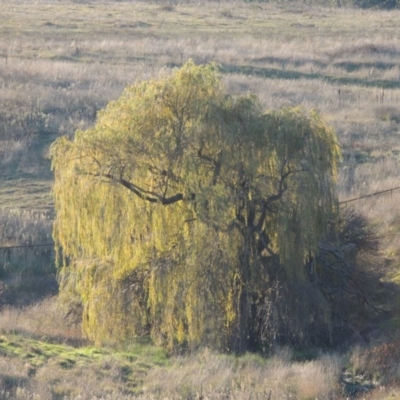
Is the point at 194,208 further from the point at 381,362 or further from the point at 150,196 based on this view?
the point at 381,362

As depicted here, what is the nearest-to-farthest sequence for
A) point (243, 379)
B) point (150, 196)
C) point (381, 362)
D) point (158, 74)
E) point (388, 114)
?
point (243, 379)
point (381, 362)
point (150, 196)
point (388, 114)
point (158, 74)

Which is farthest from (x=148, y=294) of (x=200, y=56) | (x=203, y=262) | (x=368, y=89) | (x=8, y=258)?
(x=200, y=56)

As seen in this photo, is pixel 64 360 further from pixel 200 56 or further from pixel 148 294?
pixel 200 56

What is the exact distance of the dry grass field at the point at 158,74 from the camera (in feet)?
43.8

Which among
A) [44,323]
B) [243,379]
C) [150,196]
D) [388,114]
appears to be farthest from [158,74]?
[243,379]

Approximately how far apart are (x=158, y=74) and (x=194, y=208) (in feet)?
57.7

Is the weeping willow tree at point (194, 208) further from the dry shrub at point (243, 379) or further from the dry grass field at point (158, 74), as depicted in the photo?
the dry shrub at point (243, 379)

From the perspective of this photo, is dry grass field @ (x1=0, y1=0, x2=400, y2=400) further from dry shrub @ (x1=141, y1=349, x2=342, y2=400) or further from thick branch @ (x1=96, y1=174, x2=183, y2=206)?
thick branch @ (x1=96, y1=174, x2=183, y2=206)

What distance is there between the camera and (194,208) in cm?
1627

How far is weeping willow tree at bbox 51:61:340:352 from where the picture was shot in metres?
16.1

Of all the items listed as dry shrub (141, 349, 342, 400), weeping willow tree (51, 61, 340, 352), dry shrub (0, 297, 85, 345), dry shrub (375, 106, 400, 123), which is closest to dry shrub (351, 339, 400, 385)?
dry shrub (141, 349, 342, 400)

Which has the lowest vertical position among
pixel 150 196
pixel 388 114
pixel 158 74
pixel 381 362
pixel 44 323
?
pixel 44 323

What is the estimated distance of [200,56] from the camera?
39250mm

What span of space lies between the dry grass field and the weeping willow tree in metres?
0.94
